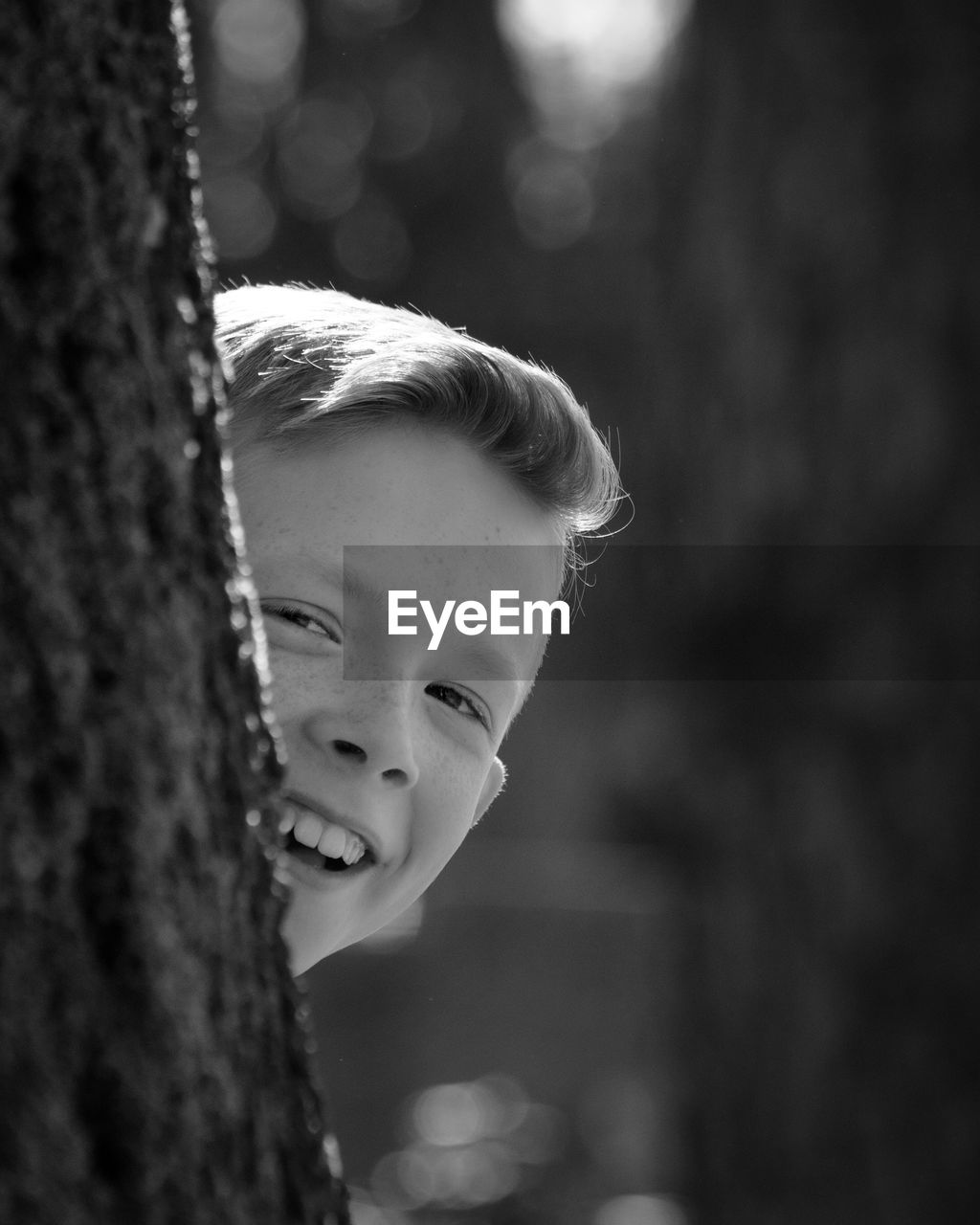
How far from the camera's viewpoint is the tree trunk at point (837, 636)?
4.48m

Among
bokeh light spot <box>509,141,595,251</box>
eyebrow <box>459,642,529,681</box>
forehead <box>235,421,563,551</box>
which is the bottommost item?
bokeh light spot <box>509,141,595,251</box>

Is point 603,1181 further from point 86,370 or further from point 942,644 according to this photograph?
point 86,370

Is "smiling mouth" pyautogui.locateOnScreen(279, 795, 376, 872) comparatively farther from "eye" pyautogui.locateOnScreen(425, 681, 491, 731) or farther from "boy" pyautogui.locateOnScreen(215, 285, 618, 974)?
"eye" pyautogui.locateOnScreen(425, 681, 491, 731)

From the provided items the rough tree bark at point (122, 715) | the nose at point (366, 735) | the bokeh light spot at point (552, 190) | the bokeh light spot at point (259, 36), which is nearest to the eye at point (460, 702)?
the nose at point (366, 735)

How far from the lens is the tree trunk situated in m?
4.48

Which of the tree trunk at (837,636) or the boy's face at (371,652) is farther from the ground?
the boy's face at (371,652)

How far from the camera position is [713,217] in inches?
200

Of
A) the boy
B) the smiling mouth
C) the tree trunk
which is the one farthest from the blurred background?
the smiling mouth

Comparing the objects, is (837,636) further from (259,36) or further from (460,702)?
(259,36)

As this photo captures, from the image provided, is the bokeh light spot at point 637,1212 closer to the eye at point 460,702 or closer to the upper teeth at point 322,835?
the eye at point 460,702

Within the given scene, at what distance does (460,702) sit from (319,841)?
0.27 meters

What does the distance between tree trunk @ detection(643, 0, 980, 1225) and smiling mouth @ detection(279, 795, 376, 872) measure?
3.01 metres

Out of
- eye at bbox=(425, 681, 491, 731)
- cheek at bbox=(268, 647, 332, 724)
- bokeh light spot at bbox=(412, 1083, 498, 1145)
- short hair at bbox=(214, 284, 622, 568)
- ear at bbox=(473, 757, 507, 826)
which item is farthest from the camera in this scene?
bokeh light spot at bbox=(412, 1083, 498, 1145)

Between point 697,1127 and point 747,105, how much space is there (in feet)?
9.79
